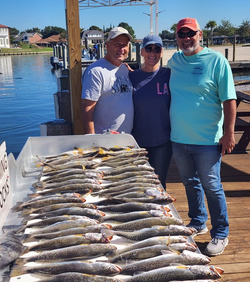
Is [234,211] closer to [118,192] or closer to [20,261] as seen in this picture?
[118,192]

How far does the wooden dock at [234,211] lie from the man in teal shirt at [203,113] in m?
0.17

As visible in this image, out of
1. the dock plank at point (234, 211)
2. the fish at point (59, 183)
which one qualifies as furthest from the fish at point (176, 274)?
the dock plank at point (234, 211)

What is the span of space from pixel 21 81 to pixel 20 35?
168706mm

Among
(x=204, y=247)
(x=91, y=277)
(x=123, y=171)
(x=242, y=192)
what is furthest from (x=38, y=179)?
(x=242, y=192)

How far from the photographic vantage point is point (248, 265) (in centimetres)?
324

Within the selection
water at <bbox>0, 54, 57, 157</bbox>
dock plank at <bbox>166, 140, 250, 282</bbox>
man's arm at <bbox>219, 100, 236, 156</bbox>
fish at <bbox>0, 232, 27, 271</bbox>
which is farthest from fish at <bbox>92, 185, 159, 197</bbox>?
water at <bbox>0, 54, 57, 157</bbox>

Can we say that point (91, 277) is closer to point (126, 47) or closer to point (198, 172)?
point (198, 172)

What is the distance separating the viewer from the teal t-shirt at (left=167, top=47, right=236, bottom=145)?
10.2 ft

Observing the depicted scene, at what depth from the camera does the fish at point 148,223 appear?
2.17 meters

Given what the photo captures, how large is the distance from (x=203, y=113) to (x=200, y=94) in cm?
19

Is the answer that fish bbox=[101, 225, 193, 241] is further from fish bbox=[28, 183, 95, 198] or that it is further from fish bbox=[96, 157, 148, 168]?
fish bbox=[96, 157, 148, 168]

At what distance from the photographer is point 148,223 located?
7.18ft

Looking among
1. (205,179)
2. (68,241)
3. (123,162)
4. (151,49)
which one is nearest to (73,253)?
(68,241)

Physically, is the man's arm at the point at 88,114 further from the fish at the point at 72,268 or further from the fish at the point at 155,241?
the fish at the point at 72,268
